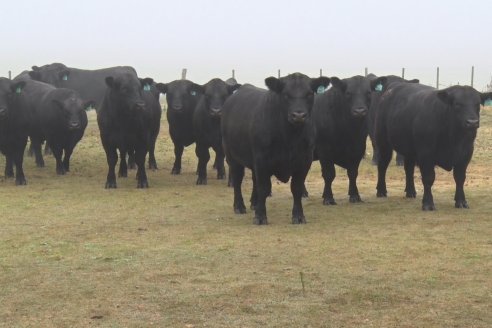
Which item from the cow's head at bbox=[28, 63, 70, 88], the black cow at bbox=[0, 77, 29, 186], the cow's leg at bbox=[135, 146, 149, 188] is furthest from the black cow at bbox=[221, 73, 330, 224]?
the cow's head at bbox=[28, 63, 70, 88]

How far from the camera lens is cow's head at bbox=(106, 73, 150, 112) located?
13117 mm

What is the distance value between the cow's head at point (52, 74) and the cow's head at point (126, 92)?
8.66m

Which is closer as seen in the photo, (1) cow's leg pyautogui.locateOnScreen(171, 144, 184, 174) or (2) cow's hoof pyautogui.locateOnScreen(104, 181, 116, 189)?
(2) cow's hoof pyautogui.locateOnScreen(104, 181, 116, 189)

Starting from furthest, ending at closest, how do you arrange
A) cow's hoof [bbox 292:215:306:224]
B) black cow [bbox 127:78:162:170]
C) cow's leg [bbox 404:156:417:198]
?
black cow [bbox 127:78:162:170]
cow's leg [bbox 404:156:417:198]
cow's hoof [bbox 292:215:306:224]

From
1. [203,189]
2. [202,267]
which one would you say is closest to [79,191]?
[203,189]

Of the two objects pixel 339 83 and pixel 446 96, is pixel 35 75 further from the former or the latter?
pixel 446 96

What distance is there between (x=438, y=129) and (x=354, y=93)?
53.7 inches

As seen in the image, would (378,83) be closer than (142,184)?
Yes

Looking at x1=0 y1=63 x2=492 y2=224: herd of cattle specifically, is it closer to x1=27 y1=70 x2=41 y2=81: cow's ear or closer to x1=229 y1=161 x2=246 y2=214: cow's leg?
x1=229 y1=161 x2=246 y2=214: cow's leg

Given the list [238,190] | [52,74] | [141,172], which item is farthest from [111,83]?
[52,74]

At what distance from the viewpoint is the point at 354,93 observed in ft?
34.8

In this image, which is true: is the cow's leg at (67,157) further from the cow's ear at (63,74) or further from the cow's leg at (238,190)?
the cow's leg at (238,190)

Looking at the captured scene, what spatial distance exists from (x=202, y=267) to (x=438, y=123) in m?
4.88

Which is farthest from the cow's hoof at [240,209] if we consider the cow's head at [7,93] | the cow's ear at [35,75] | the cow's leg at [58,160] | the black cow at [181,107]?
the cow's ear at [35,75]
